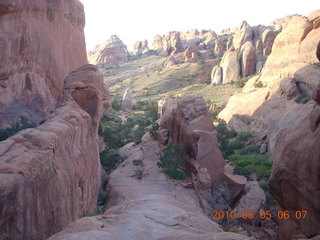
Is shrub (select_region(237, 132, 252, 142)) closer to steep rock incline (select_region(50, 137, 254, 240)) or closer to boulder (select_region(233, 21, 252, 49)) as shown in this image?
steep rock incline (select_region(50, 137, 254, 240))

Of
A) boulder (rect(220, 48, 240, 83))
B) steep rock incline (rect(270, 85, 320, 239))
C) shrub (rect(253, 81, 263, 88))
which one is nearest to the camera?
steep rock incline (rect(270, 85, 320, 239))

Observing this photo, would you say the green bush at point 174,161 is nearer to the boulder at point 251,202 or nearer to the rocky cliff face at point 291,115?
the boulder at point 251,202

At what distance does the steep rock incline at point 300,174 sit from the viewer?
8.92 m

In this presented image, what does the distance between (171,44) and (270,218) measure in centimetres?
7333

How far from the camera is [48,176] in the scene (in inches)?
335

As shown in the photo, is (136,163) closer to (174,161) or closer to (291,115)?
(174,161)

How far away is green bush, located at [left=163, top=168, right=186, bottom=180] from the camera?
58.2 feet

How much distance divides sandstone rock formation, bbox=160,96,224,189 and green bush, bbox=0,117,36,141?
7529 mm

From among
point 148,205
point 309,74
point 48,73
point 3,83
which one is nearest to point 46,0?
point 48,73

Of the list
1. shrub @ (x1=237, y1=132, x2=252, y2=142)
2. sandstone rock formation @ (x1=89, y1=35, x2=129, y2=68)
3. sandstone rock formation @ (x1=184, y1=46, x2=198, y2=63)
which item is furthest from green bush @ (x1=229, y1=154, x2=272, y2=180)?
sandstone rock formation @ (x1=89, y1=35, x2=129, y2=68)

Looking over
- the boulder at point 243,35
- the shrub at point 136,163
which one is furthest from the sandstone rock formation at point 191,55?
the shrub at point 136,163

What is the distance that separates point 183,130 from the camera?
1872cm

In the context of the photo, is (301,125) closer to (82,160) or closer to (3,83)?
(82,160)

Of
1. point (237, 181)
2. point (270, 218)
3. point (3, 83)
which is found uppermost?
point (3, 83)
